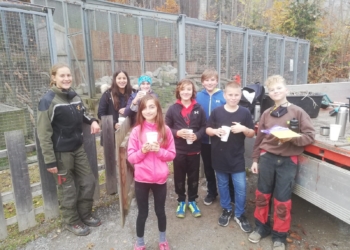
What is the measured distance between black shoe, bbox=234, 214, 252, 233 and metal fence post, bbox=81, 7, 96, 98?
21.8ft

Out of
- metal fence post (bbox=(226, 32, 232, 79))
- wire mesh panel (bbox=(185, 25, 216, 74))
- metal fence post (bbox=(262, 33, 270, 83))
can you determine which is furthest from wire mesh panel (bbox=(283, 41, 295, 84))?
wire mesh panel (bbox=(185, 25, 216, 74))

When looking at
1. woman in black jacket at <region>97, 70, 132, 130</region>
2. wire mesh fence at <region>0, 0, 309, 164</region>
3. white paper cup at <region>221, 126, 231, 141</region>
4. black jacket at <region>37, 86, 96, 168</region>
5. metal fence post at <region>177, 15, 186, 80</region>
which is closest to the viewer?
black jacket at <region>37, 86, 96, 168</region>

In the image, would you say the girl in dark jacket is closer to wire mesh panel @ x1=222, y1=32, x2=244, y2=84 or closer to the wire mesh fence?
the wire mesh fence

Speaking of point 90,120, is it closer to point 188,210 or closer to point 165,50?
point 188,210

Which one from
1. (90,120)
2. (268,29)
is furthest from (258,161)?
(268,29)

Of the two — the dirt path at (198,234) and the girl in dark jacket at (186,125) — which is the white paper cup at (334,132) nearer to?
the dirt path at (198,234)

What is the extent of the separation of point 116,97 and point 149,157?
1.49m

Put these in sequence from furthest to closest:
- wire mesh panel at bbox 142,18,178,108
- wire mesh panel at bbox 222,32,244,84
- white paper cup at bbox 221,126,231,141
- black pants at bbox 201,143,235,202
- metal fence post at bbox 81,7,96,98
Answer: wire mesh panel at bbox 222,32,244,84
metal fence post at bbox 81,7,96,98
wire mesh panel at bbox 142,18,178,108
black pants at bbox 201,143,235,202
white paper cup at bbox 221,126,231,141

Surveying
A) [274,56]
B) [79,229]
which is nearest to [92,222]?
[79,229]

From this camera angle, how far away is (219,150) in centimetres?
310

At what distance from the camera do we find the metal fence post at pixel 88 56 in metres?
7.94

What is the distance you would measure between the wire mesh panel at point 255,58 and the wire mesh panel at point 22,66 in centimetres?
655

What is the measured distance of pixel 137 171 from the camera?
2574 mm

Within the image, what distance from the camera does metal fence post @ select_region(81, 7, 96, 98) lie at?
313 inches
